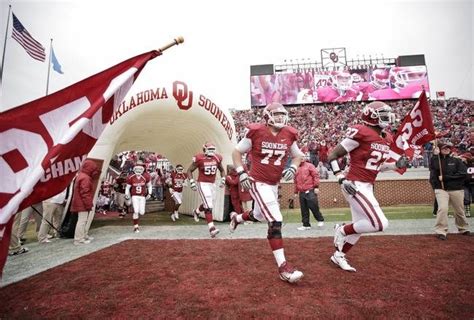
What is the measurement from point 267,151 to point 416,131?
445 centimetres

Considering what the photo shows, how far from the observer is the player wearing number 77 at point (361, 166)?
433 centimetres

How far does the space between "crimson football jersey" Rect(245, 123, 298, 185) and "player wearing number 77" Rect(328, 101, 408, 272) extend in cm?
77

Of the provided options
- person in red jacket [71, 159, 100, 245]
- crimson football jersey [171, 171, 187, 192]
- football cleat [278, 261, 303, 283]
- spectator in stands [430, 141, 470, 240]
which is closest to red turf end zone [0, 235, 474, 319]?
football cleat [278, 261, 303, 283]

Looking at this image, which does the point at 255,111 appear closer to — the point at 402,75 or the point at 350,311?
the point at 402,75

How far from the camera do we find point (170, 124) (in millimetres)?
10445

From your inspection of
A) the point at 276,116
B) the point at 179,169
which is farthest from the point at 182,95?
the point at 276,116

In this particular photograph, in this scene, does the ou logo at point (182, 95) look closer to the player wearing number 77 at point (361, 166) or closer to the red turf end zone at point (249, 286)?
the red turf end zone at point (249, 286)

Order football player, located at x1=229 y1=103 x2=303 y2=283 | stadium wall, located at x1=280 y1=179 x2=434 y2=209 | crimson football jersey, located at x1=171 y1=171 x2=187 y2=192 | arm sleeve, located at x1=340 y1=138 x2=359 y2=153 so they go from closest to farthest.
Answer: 1. football player, located at x1=229 y1=103 x2=303 y2=283
2. arm sleeve, located at x1=340 y1=138 x2=359 y2=153
3. crimson football jersey, located at x1=171 y1=171 x2=187 y2=192
4. stadium wall, located at x1=280 y1=179 x2=434 y2=209

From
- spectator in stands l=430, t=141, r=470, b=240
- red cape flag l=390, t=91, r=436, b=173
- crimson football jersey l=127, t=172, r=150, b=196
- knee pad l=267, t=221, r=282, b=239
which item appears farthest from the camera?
crimson football jersey l=127, t=172, r=150, b=196

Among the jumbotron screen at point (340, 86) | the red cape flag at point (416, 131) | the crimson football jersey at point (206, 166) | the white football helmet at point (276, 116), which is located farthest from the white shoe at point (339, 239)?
the jumbotron screen at point (340, 86)

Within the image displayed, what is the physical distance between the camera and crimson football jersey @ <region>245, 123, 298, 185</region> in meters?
4.46

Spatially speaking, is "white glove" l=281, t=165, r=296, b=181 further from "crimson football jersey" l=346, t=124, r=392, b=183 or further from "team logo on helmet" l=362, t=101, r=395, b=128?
"team logo on helmet" l=362, t=101, r=395, b=128

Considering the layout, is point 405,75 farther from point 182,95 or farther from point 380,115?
point 380,115

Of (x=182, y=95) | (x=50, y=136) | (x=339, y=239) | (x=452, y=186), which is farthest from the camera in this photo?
(x=182, y=95)
